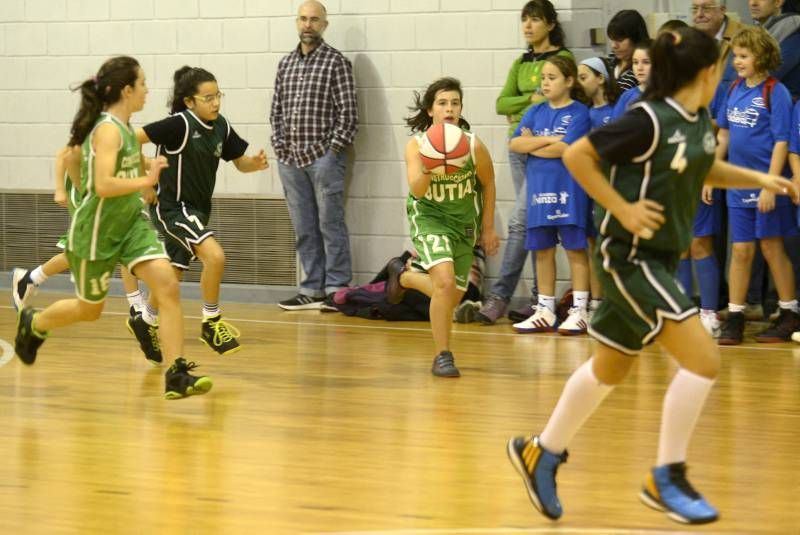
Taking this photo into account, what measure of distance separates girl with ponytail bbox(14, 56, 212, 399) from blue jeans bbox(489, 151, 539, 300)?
3.30 metres

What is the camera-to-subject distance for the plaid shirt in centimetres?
→ 955

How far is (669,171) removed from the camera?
4145mm

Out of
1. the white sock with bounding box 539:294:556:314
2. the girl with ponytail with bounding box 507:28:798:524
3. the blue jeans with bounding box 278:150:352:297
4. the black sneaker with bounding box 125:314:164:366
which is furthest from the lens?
the blue jeans with bounding box 278:150:352:297

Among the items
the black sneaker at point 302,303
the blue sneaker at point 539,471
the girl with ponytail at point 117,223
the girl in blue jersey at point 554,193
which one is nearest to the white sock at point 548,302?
the girl in blue jersey at point 554,193

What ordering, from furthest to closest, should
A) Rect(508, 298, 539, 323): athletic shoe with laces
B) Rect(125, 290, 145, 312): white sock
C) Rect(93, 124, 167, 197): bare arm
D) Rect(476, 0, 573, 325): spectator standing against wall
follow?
Rect(508, 298, 539, 323): athletic shoe with laces
Rect(476, 0, 573, 325): spectator standing against wall
Rect(125, 290, 145, 312): white sock
Rect(93, 124, 167, 197): bare arm

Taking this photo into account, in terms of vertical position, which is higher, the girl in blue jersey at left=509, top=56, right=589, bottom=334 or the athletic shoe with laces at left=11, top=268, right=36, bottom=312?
the girl in blue jersey at left=509, top=56, right=589, bottom=334

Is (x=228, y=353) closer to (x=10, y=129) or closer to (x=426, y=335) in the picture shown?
(x=426, y=335)

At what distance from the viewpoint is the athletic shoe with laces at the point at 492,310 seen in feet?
29.7

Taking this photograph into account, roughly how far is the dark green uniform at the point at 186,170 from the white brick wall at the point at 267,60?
7.23ft

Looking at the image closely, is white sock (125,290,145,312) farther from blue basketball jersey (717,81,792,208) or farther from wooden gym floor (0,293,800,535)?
blue basketball jersey (717,81,792,208)

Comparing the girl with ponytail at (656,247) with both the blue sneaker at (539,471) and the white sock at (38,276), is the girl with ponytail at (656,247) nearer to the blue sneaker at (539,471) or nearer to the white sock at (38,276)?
the blue sneaker at (539,471)

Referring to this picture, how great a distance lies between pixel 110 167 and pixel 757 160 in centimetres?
382

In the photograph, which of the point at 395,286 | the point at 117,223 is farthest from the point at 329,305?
the point at 117,223

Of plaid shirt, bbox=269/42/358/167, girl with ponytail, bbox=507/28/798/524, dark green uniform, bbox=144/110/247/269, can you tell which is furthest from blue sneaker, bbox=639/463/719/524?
plaid shirt, bbox=269/42/358/167
